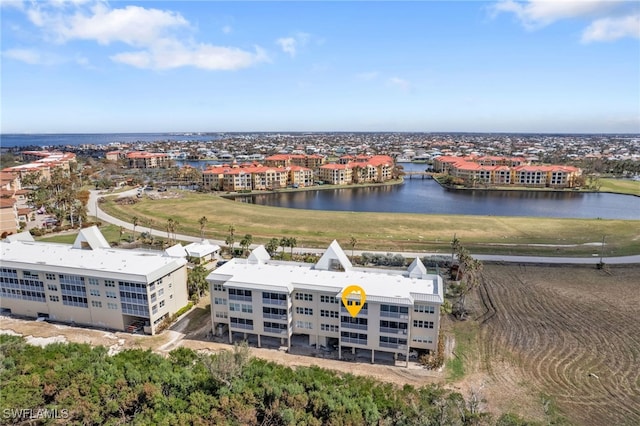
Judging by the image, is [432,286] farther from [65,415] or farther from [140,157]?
[140,157]

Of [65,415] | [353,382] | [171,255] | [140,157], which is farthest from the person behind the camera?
[140,157]

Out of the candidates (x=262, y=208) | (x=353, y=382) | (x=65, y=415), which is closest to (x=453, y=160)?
(x=262, y=208)

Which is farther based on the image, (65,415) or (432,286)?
(432,286)

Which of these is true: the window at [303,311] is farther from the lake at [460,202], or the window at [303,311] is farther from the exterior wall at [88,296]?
the lake at [460,202]

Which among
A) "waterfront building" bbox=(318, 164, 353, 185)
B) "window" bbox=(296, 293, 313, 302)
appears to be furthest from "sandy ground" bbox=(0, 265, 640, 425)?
"waterfront building" bbox=(318, 164, 353, 185)

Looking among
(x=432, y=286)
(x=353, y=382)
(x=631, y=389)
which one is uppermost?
(x=432, y=286)

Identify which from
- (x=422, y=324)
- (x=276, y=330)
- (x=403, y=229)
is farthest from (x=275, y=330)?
(x=403, y=229)

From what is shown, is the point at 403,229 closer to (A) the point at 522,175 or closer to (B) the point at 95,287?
(B) the point at 95,287

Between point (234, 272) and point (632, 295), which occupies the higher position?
point (234, 272)
